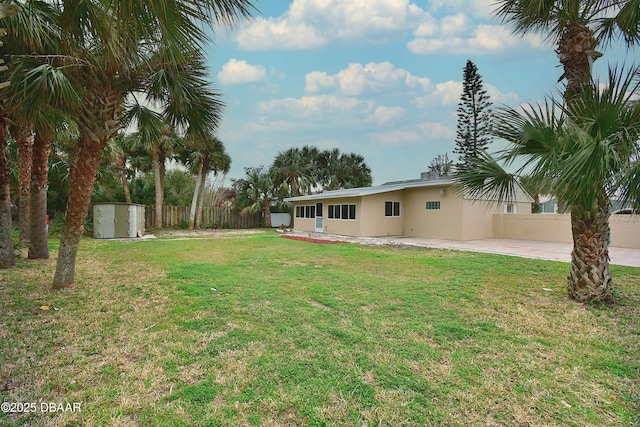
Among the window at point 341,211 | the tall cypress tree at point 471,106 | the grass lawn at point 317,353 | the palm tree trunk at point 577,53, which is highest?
the tall cypress tree at point 471,106

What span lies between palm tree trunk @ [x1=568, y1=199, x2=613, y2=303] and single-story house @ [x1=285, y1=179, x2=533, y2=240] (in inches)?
370

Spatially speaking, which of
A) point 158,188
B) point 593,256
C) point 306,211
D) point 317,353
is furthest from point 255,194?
point 317,353

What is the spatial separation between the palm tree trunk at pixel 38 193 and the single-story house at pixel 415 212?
11.5 meters

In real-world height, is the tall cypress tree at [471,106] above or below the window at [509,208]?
above

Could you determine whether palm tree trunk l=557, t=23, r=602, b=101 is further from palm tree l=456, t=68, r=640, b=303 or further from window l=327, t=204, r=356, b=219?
window l=327, t=204, r=356, b=219

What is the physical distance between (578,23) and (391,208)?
12.4 metres

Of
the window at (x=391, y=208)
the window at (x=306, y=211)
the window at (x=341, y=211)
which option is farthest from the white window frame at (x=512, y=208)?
the window at (x=306, y=211)

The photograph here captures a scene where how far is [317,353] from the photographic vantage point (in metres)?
3.02

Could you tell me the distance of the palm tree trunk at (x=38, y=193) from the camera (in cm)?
750

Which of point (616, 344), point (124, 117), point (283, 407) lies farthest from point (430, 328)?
point (124, 117)

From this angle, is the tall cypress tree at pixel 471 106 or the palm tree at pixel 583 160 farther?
the tall cypress tree at pixel 471 106

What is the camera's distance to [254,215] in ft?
79.7

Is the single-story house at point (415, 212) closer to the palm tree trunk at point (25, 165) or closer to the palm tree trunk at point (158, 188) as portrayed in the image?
the palm tree trunk at point (158, 188)

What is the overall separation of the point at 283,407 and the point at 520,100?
4544 millimetres
